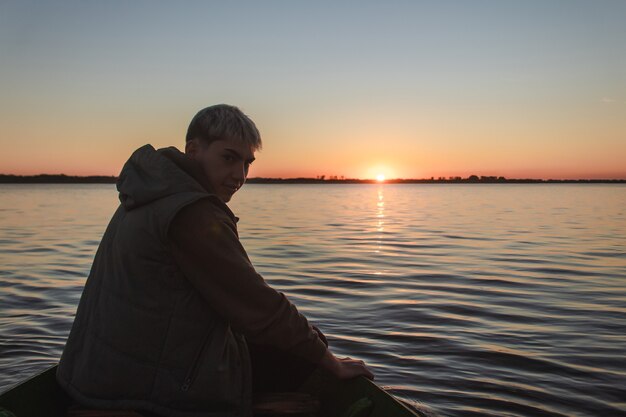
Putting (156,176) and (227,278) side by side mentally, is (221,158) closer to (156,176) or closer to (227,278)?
(156,176)

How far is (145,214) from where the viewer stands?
288 centimetres

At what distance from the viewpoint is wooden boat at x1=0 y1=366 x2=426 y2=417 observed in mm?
3361

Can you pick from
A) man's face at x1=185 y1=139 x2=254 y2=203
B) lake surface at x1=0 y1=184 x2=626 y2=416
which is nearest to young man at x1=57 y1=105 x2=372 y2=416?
man's face at x1=185 y1=139 x2=254 y2=203

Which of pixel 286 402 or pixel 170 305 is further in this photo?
pixel 286 402

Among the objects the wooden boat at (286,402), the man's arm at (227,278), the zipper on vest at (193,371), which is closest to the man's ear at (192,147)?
the man's arm at (227,278)

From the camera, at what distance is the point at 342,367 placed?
11.9 ft

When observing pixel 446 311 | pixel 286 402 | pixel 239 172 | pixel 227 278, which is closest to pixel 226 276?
pixel 227 278

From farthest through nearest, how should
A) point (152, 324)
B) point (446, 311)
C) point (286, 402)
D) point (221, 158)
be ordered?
point (446, 311), point (286, 402), point (221, 158), point (152, 324)

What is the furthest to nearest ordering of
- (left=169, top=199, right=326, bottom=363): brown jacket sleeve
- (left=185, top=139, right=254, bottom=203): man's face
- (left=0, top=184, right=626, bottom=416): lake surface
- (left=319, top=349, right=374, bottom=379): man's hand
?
(left=0, top=184, right=626, bottom=416): lake surface → (left=319, top=349, right=374, bottom=379): man's hand → (left=185, top=139, right=254, bottom=203): man's face → (left=169, top=199, right=326, bottom=363): brown jacket sleeve

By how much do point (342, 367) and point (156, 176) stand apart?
1629 mm

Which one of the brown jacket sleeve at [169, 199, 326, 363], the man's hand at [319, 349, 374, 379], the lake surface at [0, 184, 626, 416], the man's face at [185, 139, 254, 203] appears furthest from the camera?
the lake surface at [0, 184, 626, 416]

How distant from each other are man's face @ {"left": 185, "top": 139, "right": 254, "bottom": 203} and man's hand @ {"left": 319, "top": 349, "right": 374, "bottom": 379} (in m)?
1.14

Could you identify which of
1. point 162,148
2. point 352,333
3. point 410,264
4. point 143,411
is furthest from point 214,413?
point 410,264

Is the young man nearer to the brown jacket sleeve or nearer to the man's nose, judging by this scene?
the brown jacket sleeve
